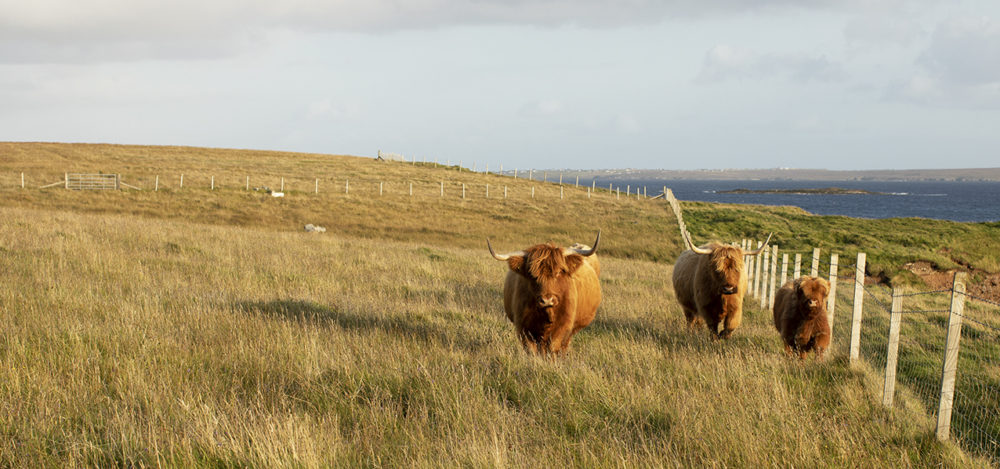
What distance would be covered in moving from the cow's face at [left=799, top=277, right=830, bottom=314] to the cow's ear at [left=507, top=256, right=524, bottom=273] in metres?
3.65

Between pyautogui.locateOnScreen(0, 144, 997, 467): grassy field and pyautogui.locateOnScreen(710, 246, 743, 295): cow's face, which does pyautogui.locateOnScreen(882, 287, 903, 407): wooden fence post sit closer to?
pyautogui.locateOnScreen(0, 144, 997, 467): grassy field

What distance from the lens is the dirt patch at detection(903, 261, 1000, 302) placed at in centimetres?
2233

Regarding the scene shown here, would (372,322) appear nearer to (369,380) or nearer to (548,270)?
(548,270)

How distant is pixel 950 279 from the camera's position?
23844 mm

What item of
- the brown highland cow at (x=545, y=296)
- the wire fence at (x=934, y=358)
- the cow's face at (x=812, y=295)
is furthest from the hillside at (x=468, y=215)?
the brown highland cow at (x=545, y=296)

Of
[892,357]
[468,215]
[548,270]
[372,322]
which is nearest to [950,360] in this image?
[892,357]

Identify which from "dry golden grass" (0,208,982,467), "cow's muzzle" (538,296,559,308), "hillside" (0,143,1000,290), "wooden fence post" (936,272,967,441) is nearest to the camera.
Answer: "dry golden grass" (0,208,982,467)

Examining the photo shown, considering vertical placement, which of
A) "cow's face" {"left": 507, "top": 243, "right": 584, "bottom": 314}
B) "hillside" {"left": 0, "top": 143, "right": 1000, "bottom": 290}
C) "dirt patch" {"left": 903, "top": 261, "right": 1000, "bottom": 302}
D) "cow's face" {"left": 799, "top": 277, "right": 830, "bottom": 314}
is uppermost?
"cow's face" {"left": 507, "top": 243, "right": 584, "bottom": 314}

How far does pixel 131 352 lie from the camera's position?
5887 millimetres

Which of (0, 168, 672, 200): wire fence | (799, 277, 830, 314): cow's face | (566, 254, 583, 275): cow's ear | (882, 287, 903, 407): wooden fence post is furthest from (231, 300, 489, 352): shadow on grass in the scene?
(0, 168, 672, 200): wire fence

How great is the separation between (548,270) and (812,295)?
3565mm

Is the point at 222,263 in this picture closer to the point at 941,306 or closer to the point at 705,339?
the point at 705,339

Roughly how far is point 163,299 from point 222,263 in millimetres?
4609

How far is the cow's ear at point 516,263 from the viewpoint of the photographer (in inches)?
287
